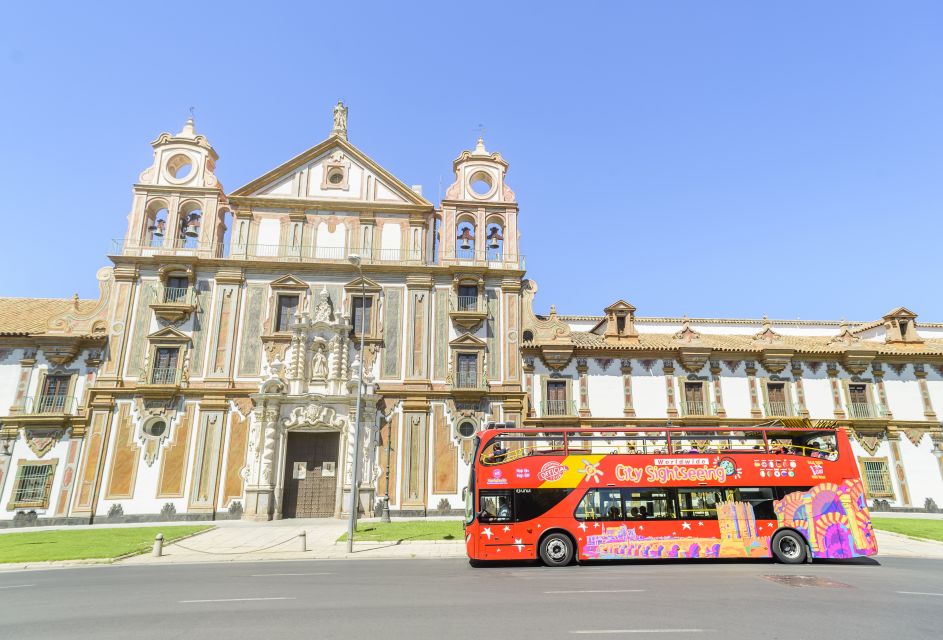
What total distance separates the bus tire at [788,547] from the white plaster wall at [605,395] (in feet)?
52.1

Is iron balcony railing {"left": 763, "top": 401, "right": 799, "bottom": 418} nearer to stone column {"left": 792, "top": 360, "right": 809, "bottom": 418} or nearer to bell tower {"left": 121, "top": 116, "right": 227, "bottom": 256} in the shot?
stone column {"left": 792, "top": 360, "right": 809, "bottom": 418}

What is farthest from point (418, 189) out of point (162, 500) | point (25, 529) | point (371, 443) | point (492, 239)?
point (25, 529)

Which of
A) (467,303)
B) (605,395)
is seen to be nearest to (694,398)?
(605,395)

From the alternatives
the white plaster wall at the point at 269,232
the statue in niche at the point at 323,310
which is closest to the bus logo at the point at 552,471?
the statue in niche at the point at 323,310

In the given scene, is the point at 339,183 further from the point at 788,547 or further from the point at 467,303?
the point at 788,547

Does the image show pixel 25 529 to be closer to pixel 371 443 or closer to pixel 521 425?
pixel 371 443

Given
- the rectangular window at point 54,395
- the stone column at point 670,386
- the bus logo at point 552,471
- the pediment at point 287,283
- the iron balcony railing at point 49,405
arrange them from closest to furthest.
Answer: the bus logo at point 552,471
the iron balcony railing at point 49,405
the rectangular window at point 54,395
the pediment at point 287,283
the stone column at point 670,386

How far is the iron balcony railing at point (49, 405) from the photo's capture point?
90.8ft

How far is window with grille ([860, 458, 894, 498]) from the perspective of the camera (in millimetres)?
30719

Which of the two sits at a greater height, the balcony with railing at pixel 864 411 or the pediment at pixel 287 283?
the pediment at pixel 287 283

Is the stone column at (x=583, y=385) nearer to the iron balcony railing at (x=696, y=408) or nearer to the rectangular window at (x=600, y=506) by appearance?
the iron balcony railing at (x=696, y=408)

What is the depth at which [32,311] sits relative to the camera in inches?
1242

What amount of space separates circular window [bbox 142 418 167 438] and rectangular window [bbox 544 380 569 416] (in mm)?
20789

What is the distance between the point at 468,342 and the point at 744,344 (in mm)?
17987
